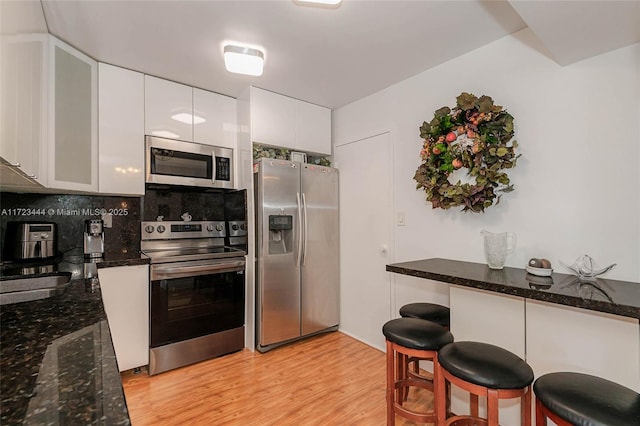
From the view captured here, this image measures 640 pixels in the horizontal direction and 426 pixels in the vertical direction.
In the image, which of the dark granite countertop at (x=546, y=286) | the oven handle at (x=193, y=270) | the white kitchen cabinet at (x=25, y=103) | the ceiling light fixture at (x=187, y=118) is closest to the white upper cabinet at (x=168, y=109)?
the ceiling light fixture at (x=187, y=118)

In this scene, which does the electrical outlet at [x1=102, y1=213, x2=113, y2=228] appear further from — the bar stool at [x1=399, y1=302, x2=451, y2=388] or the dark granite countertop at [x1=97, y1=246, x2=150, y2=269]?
the bar stool at [x1=399, y1=302, x2=451, y2=388]

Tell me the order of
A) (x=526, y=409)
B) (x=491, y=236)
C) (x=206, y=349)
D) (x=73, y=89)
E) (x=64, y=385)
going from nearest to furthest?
(x=64, y=385), (x=526, y=409), (x=491, y=236), (x=73, y=89), (x=206, y=349)

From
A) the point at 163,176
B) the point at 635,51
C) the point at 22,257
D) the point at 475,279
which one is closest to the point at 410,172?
the point at 475,279

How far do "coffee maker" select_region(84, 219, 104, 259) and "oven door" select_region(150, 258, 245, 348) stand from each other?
48 centimetres

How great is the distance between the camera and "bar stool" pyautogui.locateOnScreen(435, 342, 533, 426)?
1189mm

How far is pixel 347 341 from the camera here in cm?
308

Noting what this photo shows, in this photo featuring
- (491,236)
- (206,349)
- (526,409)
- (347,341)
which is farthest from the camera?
(347,341)

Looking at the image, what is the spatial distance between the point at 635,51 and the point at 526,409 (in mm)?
1886

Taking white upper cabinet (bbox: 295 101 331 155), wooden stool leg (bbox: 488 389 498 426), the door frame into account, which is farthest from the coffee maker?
wooden stool leg (bbox: 488 389 498 426)

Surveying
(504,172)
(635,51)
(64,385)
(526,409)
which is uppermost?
(635,51)

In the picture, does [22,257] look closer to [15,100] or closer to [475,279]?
[15,100]

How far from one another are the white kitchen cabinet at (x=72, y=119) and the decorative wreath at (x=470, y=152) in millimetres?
2607

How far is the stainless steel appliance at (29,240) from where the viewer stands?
6.87ft

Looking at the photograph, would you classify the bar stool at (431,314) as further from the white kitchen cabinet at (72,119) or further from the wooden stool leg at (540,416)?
the white kitchen cabinet at (72,119)
